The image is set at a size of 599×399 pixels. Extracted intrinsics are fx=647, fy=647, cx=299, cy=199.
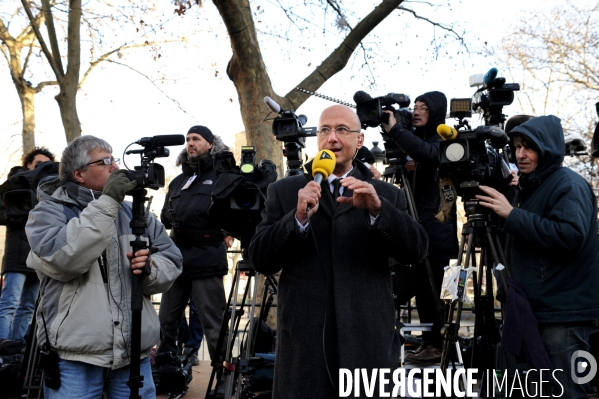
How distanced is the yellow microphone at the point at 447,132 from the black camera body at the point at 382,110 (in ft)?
2.09

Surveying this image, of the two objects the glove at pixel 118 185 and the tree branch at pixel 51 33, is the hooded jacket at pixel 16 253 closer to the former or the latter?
the glove at pixel 118 185

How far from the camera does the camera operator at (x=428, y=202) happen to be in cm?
496

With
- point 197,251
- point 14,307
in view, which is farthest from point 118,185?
point 14,307

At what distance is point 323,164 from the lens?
2648 millimetres

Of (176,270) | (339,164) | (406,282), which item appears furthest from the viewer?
(406,282)

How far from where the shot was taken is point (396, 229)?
2.67 metres

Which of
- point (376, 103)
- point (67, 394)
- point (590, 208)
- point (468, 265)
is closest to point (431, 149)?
point (376, 103)

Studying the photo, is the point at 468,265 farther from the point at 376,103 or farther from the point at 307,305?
the point at 307,305

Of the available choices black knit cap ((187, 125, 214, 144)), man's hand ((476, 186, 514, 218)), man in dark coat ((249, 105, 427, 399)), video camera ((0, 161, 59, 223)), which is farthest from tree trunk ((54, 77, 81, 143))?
man in dark coat ((249, 105, 427, 399))

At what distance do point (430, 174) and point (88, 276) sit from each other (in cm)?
302

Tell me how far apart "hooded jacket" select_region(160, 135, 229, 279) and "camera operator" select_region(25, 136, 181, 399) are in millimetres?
2039

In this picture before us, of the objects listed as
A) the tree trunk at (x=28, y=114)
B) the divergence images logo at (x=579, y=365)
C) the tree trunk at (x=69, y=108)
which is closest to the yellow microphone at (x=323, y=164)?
the divergence images logo at (x=579, y=365)

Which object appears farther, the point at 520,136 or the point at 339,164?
the point at 520,136

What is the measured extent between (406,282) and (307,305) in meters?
2.76
